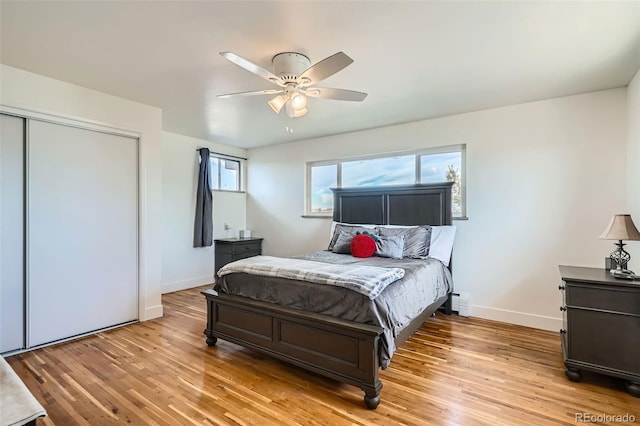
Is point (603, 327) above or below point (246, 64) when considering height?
below

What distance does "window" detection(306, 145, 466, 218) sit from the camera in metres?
3.96

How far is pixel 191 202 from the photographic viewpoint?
516cm

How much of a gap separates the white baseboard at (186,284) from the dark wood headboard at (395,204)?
256cm

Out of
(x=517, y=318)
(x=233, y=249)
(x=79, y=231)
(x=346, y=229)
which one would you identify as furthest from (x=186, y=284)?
(x=517, y=318)

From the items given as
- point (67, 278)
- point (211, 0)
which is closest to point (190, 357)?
point (67, 278)

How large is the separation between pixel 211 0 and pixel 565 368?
366 cm

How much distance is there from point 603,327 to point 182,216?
17.0 ft

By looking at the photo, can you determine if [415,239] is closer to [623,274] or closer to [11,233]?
[623,274]

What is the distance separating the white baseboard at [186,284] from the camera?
4805 millimetres

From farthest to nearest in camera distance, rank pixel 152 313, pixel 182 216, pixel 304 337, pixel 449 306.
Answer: pixel 182 216 → pixel 449 306 → pixel 152 313 → pixel 304 337

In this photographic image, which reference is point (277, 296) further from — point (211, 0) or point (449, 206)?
point (449, 206)

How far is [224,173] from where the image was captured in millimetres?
5777

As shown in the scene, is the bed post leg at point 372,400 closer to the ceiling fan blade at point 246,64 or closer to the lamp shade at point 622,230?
the lamp shade at point 622,230

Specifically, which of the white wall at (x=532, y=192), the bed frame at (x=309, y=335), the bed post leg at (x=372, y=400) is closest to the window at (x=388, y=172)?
the white wall at (x=532, y=192)
